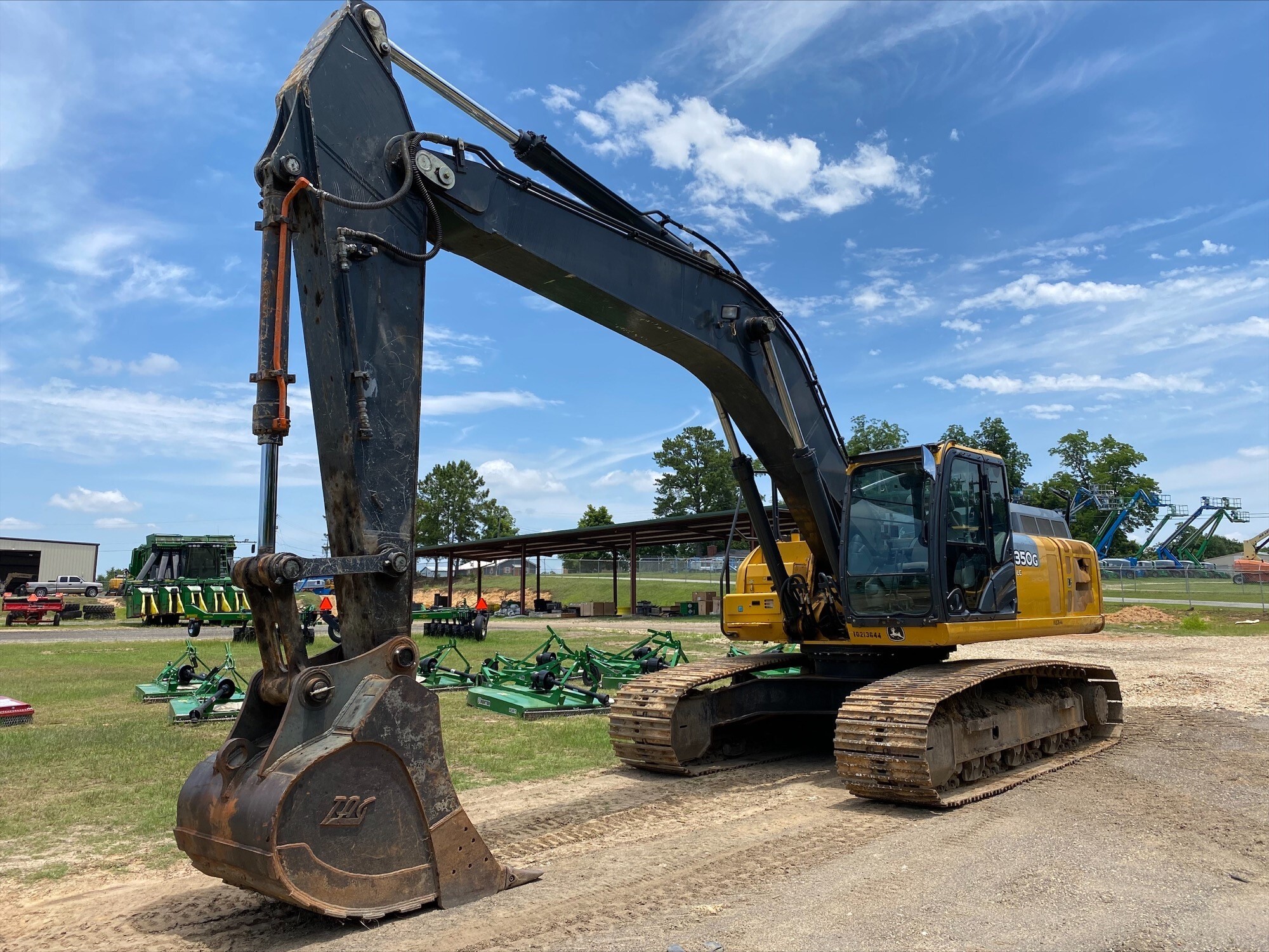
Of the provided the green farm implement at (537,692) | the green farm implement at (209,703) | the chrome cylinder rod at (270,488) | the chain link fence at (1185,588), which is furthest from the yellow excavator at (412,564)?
the chain link fence at (1185,588)

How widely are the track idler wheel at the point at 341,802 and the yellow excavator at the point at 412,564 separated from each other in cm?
1

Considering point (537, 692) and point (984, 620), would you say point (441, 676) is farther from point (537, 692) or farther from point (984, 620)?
point (984, 620)

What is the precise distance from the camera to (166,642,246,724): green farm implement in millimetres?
11250

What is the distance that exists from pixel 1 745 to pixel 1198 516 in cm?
6532

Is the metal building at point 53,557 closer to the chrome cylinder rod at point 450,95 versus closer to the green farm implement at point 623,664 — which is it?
the green farm implement at point 623,664

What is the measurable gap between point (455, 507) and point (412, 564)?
72.8 metres

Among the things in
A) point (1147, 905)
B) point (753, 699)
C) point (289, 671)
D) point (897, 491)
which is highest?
point (897, 491)

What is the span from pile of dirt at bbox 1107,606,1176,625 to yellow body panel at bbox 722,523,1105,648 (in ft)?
74.6

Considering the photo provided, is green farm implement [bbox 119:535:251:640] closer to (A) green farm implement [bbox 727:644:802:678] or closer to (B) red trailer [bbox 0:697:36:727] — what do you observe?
(B) red trailer [bbox 0:697:36:727]

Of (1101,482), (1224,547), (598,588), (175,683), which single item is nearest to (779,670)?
(175,683)

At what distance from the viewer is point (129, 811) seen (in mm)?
7156

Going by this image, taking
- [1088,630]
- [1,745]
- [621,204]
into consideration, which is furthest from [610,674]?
[621,204]

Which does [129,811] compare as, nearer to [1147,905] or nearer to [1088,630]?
[1147,905]

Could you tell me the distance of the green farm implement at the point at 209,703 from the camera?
36.9 feet
